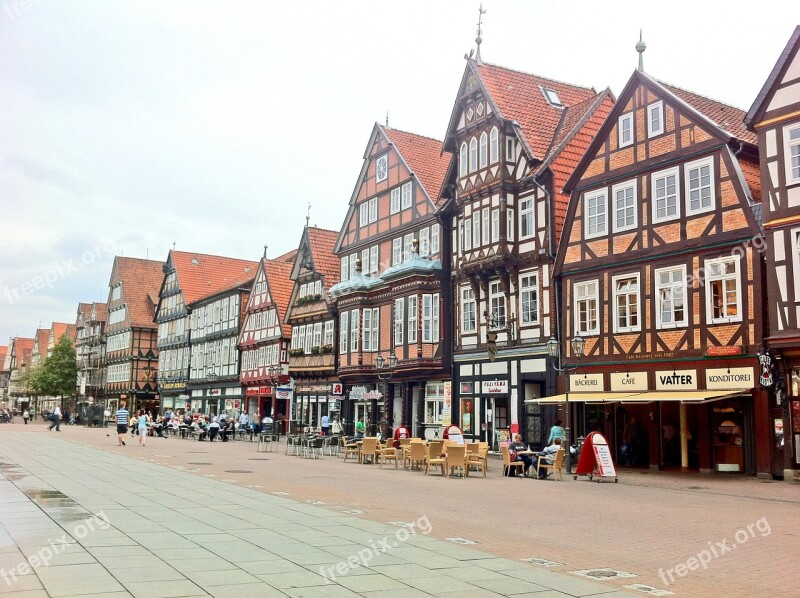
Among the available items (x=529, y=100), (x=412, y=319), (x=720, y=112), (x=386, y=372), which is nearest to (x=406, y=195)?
(x=412, y=319)

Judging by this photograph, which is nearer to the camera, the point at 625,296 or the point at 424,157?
the point at 625,296

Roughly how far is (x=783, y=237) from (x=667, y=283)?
446 centimetres

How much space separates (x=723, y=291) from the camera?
25.0m

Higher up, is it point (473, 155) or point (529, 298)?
point (473, 155)

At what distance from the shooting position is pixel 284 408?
58.0 meters

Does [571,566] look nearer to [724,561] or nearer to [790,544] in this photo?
[724,561]

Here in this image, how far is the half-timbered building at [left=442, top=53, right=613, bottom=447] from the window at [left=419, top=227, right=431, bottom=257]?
2129 mm

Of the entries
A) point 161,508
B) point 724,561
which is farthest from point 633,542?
point 161,508

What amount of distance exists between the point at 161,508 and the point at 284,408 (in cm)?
4478

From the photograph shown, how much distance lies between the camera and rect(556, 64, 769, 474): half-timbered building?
2455 cm

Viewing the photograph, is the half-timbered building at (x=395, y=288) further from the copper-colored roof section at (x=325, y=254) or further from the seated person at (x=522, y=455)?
the seated person at (x=522, y=455)

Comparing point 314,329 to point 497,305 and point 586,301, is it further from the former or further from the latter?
point 586,301

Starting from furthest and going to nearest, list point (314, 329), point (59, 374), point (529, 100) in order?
point (59, 374) → point (314, 329) → point (529, 100)

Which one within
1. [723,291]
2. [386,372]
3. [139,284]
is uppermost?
[139,284]
